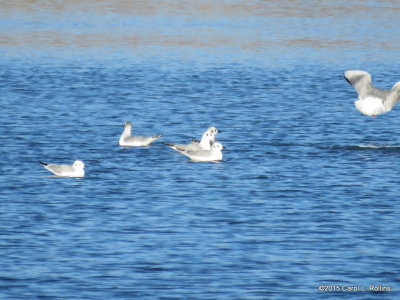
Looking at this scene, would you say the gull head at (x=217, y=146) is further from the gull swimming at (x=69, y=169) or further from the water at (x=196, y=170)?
the gull swimming at (x=69, y=169)

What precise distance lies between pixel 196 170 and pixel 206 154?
1044mm

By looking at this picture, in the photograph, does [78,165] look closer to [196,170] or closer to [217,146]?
[196,170]

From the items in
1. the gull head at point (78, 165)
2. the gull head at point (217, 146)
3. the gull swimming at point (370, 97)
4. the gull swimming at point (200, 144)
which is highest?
the gull swimming at point (370, 97)

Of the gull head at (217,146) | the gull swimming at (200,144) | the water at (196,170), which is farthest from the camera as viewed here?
the gull swimming at (200,144)

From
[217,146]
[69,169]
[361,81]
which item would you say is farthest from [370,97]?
[69,169]

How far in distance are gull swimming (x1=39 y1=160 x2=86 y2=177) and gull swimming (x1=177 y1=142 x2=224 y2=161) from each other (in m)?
3.38

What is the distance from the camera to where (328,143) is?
2939cm

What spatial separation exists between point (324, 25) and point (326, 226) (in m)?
40.9

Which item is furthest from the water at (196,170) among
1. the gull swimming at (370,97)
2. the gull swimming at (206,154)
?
the gull swimming at (370,97)

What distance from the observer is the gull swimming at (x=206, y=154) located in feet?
86.9

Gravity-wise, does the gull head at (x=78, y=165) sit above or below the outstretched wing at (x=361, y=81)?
below

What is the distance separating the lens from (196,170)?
25766mm

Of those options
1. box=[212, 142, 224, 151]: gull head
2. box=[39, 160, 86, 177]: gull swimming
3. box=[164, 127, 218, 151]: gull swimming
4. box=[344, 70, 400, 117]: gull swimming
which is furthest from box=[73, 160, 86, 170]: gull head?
box=[344, 70, 400, 117]: gull swimming

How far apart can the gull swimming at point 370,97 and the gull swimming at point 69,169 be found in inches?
272
